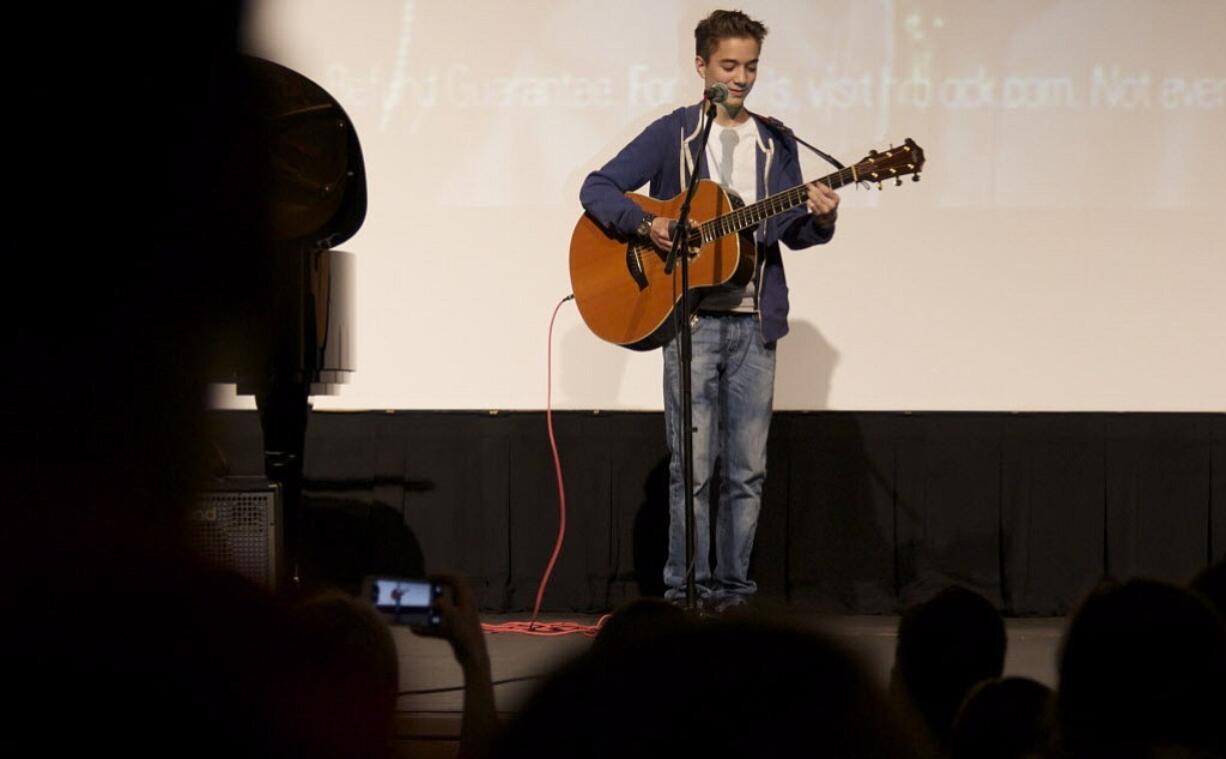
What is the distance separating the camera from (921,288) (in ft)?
16.7

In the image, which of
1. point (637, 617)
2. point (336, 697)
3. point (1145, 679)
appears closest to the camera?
A: point (336, 697)

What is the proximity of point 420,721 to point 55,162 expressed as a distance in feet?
5.66

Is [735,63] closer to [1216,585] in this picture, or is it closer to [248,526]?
[248,526]

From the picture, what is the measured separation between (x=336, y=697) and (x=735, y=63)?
3.25 metres

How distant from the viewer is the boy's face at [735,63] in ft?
12.8

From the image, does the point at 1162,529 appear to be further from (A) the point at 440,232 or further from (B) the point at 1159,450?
(A) the point at 440,232

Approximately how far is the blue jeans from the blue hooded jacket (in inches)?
4.3

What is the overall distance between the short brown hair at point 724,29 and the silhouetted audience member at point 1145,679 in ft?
9.63

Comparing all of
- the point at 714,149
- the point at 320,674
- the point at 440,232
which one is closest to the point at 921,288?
the point at 714,149

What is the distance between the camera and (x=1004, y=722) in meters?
1.24

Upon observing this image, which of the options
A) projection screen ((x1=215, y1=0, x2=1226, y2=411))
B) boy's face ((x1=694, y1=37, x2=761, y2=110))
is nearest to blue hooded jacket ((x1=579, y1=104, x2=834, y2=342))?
boy's face ((x1=694, y1=37, x2=761, y2=110))

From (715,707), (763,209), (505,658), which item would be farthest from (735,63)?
(715,707)

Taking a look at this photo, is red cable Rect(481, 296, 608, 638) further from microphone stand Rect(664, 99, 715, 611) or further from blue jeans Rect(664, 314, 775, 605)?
microphone stand Rect(664, 99, 715, 611)

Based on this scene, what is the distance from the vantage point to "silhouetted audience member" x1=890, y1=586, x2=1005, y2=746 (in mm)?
1497
